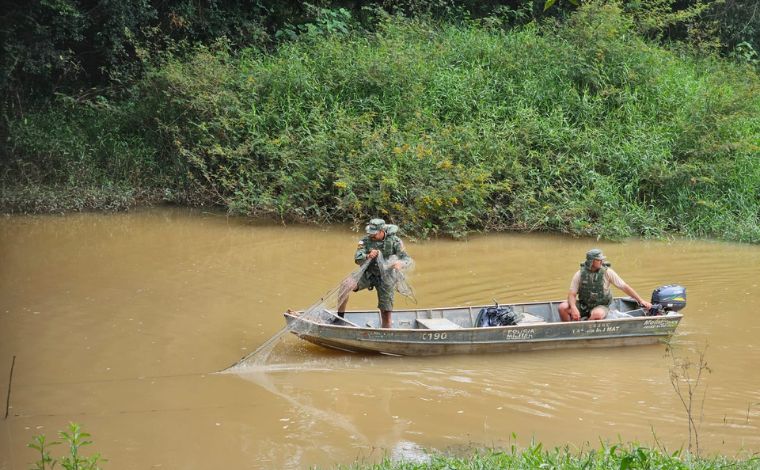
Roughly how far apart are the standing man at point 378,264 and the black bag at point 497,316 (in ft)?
3.60

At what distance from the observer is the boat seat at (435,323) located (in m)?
10.3

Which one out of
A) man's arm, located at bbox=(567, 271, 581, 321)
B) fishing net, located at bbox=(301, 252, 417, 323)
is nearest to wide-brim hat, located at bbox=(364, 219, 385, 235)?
fishing net, located at bbox=(301, 252, 417, 323)

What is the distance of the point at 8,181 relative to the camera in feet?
55.9

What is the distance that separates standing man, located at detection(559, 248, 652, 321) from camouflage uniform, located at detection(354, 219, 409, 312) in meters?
2.00

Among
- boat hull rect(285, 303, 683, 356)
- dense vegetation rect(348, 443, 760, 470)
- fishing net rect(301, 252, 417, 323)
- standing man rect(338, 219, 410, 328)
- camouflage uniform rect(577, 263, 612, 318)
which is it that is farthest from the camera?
camouflage uniform rect(577, 263, 612, 318)

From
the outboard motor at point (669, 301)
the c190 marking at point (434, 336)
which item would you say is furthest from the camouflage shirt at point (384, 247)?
the outboard motor at point (669, 301)

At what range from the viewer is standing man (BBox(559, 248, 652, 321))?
10.3 m

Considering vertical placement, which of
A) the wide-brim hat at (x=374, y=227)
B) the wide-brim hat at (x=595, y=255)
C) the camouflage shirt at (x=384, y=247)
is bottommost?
the wide-brim hat at (x=595, y=255)

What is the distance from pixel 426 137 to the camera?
1681cm

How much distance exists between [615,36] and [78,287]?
12517mm

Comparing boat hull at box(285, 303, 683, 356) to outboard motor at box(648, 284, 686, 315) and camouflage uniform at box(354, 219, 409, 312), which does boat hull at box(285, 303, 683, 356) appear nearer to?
outboard motor at box(648, 284, 686, 315)

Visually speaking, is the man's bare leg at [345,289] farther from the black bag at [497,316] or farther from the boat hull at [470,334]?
the black bag at [497,316]

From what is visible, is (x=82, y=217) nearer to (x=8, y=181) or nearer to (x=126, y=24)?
(x=8, y=181)

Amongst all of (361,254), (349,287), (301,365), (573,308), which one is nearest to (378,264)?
(361,254)
